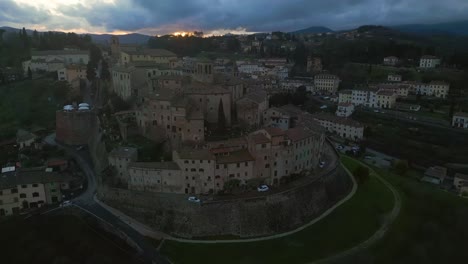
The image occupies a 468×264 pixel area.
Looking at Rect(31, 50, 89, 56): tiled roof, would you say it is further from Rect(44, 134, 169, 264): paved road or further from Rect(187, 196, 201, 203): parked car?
Rect(187, 196, 201, 203): parked car

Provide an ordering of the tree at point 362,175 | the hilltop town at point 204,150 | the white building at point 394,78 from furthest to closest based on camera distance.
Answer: the white building at point 394,78 < the tree at point 362,175 < the hilltop town at point 204,150

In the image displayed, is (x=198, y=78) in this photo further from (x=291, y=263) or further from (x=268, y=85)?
(x=268, y=85)

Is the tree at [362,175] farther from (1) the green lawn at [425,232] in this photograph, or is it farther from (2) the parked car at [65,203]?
(2) the parked car at [65,203]

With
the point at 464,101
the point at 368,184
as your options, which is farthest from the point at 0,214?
the point at 464,101

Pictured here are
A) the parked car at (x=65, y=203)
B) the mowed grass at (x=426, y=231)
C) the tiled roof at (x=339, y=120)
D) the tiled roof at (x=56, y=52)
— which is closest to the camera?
the mowed grass at (x=426, y=231)

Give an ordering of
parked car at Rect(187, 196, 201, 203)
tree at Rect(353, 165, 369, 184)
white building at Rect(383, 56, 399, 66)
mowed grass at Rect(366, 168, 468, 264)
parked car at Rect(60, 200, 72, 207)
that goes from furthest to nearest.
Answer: white building at Rect(383, 56, 399, 66) → tree at Rect(353, 165, 369, 184) → parked car at Rect(60, 200, 72, 207) → parked car at Rect(187, 196, 201, 203) → mowed grass at Rect(366, 168, 468, 264)

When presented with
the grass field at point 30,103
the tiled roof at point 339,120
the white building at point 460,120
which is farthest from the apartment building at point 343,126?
the grass field at point 30,103

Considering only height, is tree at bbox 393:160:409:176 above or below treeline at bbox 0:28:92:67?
below

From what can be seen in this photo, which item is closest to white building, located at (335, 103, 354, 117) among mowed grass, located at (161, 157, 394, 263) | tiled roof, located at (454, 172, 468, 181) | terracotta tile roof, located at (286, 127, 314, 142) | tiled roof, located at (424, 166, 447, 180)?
tiled roof, located at (424, 166, 447, 180)
